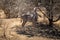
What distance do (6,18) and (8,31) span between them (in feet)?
0.85

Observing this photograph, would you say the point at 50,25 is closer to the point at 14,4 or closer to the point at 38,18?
the point at 38,18

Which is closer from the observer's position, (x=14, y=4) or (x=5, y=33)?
(x=5, y=33)

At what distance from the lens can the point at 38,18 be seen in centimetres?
231

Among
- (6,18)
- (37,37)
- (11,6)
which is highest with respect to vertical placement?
(11,6)

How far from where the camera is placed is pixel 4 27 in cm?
230

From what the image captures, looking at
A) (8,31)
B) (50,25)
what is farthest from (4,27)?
(50,25)

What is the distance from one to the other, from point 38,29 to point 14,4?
1.70ft

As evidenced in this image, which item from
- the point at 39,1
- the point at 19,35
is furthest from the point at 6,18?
the point at 39,1

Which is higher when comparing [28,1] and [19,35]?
[28,1]

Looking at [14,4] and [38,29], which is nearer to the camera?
[38,29]

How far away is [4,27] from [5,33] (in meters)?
0.10

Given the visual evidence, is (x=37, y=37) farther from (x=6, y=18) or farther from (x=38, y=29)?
(x=6, y=18)

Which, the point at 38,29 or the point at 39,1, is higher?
the point at 39,1

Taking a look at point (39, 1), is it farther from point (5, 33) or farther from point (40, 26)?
point (5, 33)
